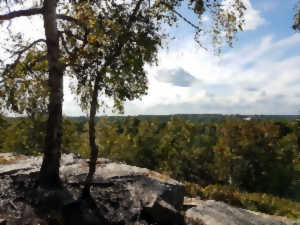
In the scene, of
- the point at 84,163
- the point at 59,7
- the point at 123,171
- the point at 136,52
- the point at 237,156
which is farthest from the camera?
the point at 237,156

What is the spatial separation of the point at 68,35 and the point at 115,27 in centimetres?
A: 279

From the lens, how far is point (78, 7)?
9.19 m

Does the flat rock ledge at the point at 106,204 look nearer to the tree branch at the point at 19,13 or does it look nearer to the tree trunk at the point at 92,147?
the tree trunk at the point at 92,147

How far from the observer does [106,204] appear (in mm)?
9250

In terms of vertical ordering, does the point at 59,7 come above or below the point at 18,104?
above

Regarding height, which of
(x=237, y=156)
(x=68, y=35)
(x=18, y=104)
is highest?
(x=68, y=35)

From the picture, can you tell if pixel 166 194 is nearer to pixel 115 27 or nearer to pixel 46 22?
pixel 115 27

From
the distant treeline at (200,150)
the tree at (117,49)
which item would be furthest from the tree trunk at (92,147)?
the distant treeline at (200,150)

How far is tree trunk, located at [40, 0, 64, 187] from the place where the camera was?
9.62 meters

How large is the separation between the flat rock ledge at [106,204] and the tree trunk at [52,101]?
1.75 feet

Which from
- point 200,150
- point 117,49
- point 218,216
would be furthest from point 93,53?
point 200,150

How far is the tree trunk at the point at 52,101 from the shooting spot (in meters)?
9.62

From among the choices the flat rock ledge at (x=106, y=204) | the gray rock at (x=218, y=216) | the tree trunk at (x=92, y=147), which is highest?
the tree trunk at (x=92, y=147)

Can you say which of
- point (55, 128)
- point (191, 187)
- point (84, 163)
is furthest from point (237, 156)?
point (55, 128)
